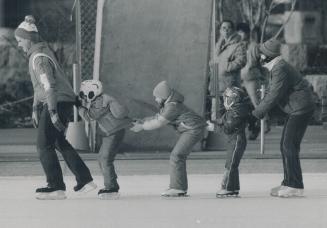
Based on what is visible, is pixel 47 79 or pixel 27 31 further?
pixel 27 31

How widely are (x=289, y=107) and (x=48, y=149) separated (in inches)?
97.3

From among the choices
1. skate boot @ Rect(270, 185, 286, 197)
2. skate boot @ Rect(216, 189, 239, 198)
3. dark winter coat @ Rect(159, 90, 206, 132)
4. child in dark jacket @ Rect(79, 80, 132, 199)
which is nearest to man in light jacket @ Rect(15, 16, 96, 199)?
child in dark jacket @ Rect(79, 80, 132, 199)

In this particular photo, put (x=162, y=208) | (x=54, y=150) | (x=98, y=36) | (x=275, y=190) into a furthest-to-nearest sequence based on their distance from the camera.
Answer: (x=98, y=36) → (x=275, y=190) → (x=54, y=150) → (x=162, y=208)

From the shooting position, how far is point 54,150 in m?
12.9

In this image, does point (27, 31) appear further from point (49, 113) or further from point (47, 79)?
point (49, 113)

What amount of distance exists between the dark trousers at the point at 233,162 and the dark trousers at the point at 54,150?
1404 mm

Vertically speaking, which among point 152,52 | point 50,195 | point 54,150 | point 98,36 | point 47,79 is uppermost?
point 47,79

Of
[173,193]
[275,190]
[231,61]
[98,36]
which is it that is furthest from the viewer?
[231,61]

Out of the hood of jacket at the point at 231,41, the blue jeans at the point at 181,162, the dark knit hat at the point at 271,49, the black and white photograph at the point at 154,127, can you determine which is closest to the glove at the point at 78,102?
the black and white photograph at the point at 154,127

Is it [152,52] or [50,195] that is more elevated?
[152,52]

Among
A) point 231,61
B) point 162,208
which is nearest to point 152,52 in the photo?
point 231,61

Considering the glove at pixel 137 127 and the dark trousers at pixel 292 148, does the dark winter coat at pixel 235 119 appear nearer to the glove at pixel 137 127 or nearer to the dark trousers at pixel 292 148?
the dark trousers at pixel 292 148

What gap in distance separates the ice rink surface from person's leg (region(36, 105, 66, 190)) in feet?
0.79

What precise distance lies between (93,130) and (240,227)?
25.4 ft
